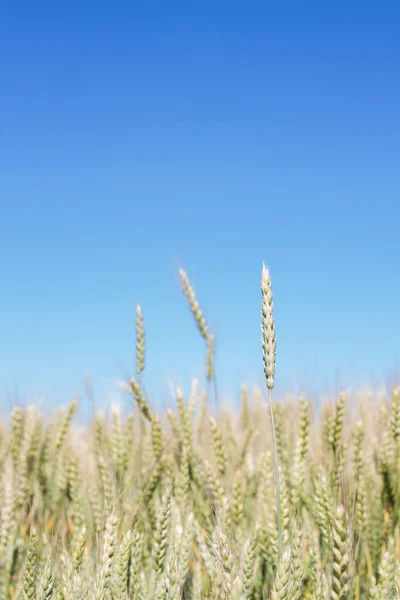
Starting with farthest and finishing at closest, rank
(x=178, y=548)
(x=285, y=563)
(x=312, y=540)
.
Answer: (x=312, y=540)
(x=178, y=548)
(x=285, y=563)

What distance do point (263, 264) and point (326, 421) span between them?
5.59 ft

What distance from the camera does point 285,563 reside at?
1.45m

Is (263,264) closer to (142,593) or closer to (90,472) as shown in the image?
(142,593)

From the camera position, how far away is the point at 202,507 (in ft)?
8.99

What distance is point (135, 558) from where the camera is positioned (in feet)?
6.35

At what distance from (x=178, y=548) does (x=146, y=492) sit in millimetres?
940

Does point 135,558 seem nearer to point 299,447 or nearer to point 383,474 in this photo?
point 299,447

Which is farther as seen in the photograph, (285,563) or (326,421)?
(326,421)

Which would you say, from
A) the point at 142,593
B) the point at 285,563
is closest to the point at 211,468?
the point at 142,593

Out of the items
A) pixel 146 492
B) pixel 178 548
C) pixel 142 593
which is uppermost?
pixel 146 492

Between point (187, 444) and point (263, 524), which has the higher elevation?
point (187, 444)

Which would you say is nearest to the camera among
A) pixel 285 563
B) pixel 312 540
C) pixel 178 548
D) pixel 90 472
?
pixel 285 563

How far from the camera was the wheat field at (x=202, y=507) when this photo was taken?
67.2 inches

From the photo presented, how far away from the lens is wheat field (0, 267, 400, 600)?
1.71 meters
